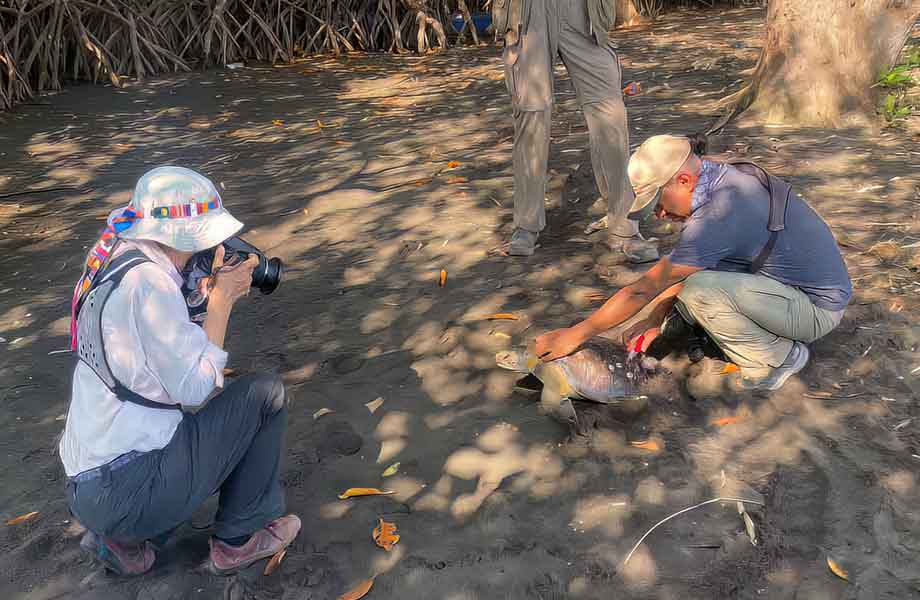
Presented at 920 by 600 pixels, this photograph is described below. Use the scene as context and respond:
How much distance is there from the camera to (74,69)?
9.65m

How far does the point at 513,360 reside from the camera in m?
3.12

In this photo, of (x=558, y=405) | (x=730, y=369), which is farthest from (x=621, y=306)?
(x=730, y=369)

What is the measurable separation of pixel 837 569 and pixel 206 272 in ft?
6.61

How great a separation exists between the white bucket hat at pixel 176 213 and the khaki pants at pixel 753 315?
1.72 metres

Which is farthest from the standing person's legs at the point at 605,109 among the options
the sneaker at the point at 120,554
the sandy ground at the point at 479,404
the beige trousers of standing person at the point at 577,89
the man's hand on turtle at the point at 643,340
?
the sneaker at the point at 120,554

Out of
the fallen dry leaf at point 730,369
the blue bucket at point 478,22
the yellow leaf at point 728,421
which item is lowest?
the yellow leaf at point 728,421

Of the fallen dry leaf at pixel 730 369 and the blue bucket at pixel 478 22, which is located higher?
the blue bucket at pixel 478 22

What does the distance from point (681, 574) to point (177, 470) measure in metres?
1.45

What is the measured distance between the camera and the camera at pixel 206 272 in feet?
7.45

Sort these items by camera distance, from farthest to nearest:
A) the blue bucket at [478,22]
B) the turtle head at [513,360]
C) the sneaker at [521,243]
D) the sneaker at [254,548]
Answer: the blue bucket at [478,22], the sneaker at [521,243], the turtle head at [513,360], the sneaker at [254,548]

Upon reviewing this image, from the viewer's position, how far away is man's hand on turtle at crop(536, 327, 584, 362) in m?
2.86

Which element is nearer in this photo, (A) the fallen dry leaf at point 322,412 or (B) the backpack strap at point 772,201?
(B) the backpack strap at point 772,201

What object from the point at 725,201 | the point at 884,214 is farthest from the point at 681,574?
the point at 884,214

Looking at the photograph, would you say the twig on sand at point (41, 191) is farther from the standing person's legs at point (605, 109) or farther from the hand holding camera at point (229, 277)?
the hand holding camera at point (229, 277)
